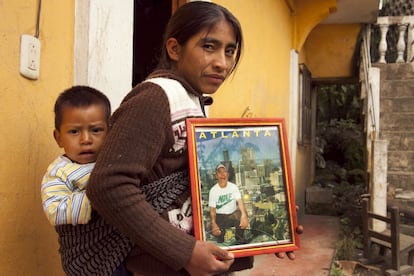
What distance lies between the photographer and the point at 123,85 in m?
1.97

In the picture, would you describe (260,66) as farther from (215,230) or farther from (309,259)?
(215,230)

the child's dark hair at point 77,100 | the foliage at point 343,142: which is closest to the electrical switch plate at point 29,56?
the child's dark hair at point 77,100

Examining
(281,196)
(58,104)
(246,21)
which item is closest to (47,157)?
(58,104)

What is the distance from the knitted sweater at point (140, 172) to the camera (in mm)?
1000

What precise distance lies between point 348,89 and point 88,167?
10.8 meters

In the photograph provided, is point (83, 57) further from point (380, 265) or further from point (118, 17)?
point (380, 265)

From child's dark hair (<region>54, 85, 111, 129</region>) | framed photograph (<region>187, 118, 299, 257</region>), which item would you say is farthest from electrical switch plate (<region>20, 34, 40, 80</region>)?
framed photograph (<region>187, 118, 299, 257</region>)

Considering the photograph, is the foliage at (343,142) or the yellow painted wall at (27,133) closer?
the yellow painted wall at (27,133)

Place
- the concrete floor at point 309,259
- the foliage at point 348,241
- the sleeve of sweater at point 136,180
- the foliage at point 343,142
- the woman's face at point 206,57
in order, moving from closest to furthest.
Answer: the sleeve of sweater at point 136,180
the woman's face at point 206,57
the concrete floor at point 309,259
the foliage at point 348,241
the foliage at point 343,142

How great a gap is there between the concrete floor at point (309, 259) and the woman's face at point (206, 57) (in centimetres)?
290

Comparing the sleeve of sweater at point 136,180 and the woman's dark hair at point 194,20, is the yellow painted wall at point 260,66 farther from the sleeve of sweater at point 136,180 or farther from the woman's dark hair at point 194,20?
the sleeve of sweater at point 136,180

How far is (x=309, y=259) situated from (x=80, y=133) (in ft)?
14.0

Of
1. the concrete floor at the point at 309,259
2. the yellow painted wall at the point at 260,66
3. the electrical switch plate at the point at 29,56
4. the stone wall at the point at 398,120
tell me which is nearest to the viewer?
the electrical switch plate at the point at 29,56

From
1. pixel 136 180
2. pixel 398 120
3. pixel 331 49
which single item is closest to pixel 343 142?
pixel 331 49
